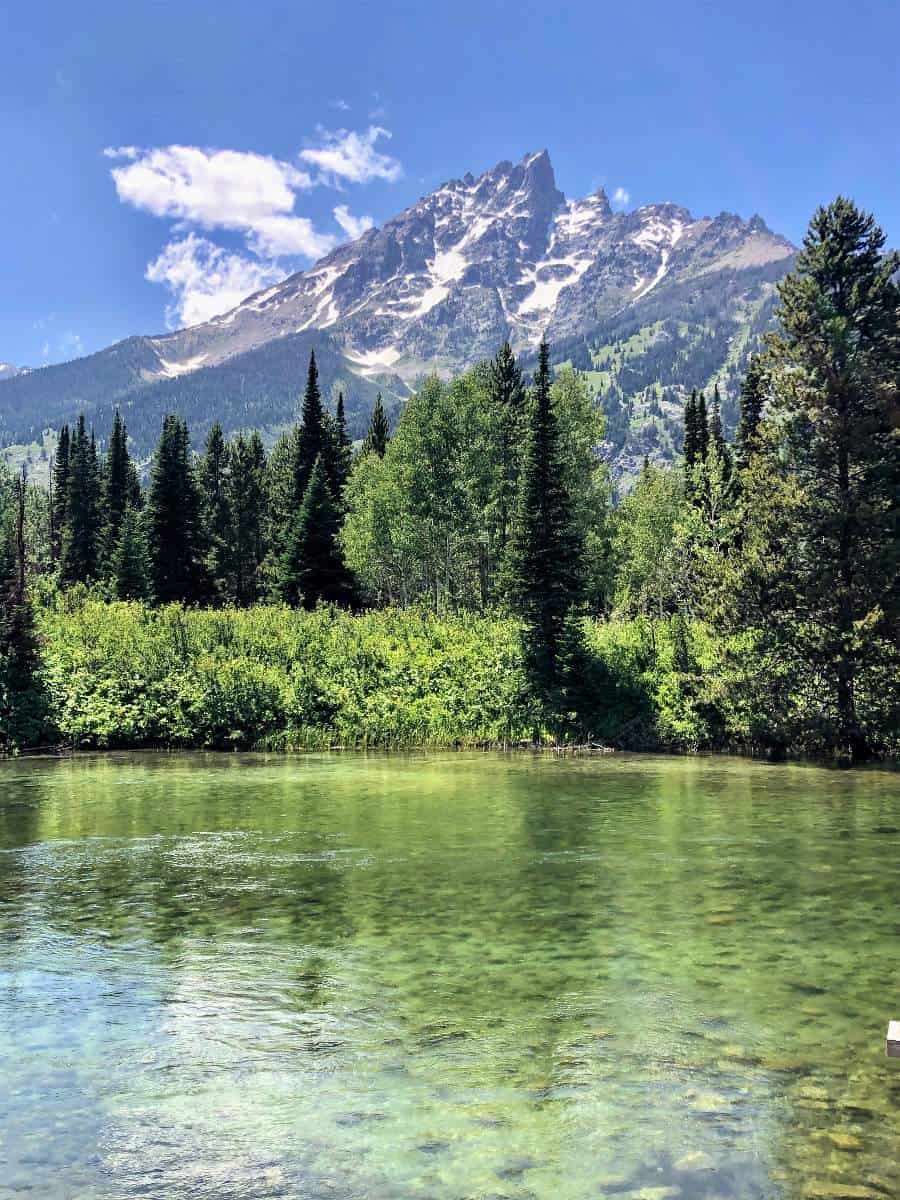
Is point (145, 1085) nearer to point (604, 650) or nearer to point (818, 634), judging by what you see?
point (818, 634)

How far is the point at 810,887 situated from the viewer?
15.9 meters

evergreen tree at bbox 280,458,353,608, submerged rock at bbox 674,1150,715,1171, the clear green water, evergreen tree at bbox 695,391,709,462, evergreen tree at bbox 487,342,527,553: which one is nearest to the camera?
submerged rock at bbox 674,1150,715,1171

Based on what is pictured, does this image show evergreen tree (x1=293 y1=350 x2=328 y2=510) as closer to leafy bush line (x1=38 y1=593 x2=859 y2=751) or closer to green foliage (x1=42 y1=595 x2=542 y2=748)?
green foliage (x1=42 y1=595 x2=542 y2=748)

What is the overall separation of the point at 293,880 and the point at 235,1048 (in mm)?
7245

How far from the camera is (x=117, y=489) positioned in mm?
120438

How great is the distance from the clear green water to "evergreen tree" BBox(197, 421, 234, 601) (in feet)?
256

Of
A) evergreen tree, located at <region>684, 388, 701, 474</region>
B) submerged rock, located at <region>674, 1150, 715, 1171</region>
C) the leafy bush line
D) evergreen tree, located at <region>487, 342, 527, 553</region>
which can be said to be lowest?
submerged rock, located at <region>674, 1150, 715, 1171</region>

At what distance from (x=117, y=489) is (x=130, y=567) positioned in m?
37.1

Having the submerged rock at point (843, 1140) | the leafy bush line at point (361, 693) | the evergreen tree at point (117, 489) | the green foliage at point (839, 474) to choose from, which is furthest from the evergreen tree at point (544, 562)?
the evergreen tree at point (117, 489)

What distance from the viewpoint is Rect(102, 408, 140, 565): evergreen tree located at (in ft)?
367

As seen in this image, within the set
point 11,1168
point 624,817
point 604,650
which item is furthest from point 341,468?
point 11,1168

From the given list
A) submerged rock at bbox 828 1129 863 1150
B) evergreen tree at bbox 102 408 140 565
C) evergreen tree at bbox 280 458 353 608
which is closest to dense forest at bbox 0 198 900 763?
evergreen tree at bbox 280 458 353 608

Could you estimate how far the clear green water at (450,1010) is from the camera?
24.0 feet

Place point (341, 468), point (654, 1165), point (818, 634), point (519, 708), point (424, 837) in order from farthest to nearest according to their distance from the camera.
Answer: point (341, 468) → point (519, 708) → point (818, 634) → point (424, 837) → point (654, 1165)
